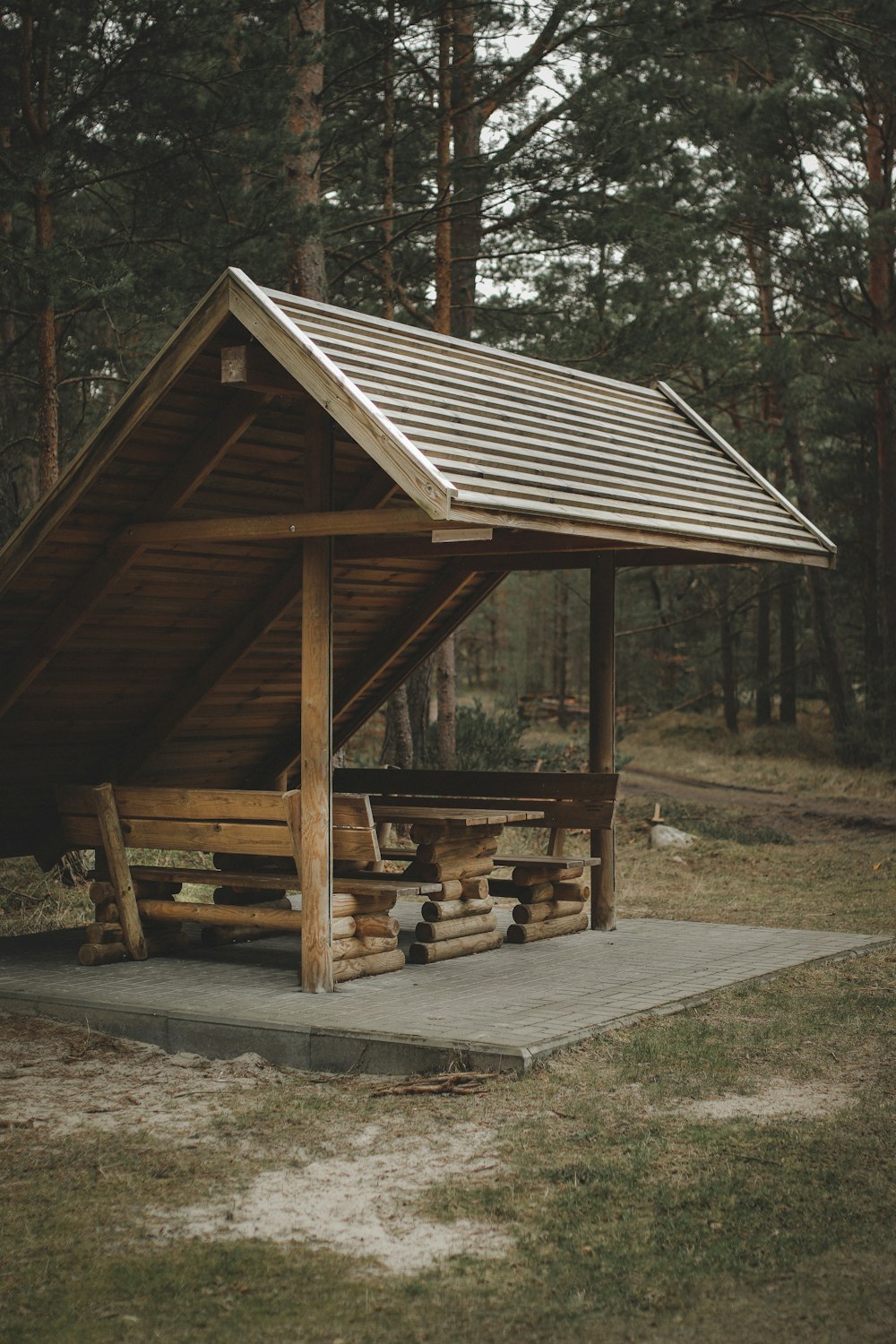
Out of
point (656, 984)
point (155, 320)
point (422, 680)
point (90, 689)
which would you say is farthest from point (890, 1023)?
point (422, 680)

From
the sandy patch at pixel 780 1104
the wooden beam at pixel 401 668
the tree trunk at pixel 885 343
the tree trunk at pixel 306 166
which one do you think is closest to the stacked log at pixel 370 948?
the sandy patch at pixel 780 1104

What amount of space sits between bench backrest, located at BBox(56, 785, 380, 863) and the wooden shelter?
333 millimetres

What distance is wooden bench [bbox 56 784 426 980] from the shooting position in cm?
852

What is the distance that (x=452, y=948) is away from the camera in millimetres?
9477

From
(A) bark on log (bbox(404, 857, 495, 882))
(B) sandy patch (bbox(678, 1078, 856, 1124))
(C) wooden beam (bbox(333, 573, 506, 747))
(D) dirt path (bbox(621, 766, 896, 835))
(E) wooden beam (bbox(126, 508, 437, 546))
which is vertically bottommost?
(D) dirt path (bbox(621, 766, 896, 835))

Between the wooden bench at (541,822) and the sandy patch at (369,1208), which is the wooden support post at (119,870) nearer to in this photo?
the wooden bench at (541,822)

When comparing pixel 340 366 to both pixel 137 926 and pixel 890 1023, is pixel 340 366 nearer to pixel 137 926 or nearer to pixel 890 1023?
pixel 137 926

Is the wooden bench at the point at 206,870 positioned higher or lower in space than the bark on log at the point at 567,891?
higher

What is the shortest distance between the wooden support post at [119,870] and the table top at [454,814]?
5.42 feet

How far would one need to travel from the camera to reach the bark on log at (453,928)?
9.36 m

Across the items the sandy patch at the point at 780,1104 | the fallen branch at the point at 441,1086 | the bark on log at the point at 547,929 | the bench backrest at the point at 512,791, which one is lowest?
the bark on log at the point at 547,929

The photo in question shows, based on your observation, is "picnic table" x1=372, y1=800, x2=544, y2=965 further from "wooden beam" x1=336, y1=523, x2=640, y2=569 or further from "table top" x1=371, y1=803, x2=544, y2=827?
"wooden beam" x1=336, y1=523, x2=640, y2=569

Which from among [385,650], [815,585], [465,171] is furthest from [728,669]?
[385,650]

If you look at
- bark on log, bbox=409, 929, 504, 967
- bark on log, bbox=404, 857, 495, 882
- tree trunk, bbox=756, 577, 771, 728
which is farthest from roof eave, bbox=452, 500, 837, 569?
tree trunk, bbox=756, 577, 771, 728
